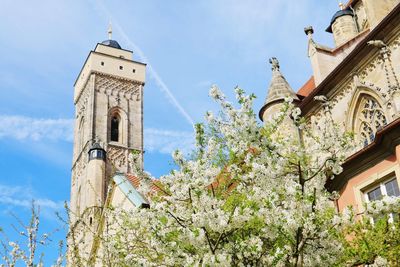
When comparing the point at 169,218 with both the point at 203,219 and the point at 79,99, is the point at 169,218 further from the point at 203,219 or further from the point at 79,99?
the point at 79,99

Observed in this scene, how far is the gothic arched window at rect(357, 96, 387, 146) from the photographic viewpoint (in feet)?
52.6

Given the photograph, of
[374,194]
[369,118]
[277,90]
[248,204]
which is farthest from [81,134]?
[248,204]

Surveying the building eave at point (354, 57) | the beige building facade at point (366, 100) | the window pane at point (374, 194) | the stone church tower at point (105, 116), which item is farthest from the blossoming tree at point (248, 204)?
the stone church tower at point (105, 116)

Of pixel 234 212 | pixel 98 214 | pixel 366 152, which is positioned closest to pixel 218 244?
pixel 234 212

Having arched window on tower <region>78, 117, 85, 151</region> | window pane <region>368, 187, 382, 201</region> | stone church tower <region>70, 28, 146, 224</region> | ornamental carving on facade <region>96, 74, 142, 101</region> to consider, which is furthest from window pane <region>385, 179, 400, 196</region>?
ornamental carving on facade <region>96, 74, 142, 101</region>

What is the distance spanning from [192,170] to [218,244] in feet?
4.07

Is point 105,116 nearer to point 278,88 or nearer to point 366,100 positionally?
point 278,88

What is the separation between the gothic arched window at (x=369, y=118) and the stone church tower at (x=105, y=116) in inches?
1317

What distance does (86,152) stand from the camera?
51.1 metres

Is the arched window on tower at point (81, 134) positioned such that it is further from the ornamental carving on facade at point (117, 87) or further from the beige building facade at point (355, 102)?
the beige building facade at point (355, 102)

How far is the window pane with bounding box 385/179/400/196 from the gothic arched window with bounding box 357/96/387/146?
3.65 m

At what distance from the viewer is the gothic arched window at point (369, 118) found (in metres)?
16.0

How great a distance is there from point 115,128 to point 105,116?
1.72 metres

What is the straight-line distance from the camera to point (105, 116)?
5291 centimetres
